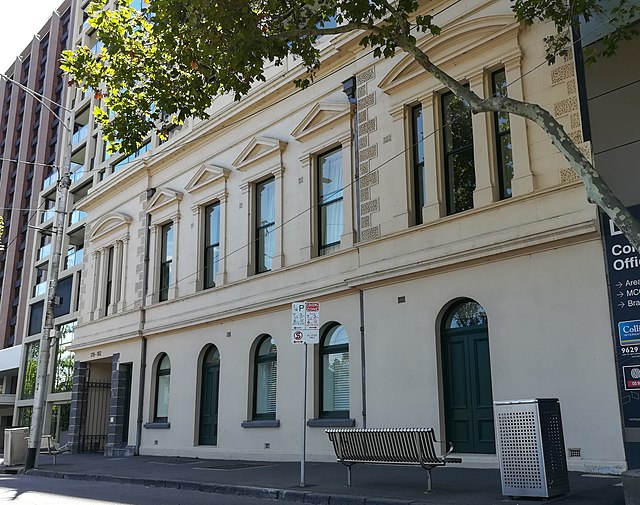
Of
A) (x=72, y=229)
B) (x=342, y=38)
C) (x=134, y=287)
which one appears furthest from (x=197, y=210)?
(x=72, y=229)

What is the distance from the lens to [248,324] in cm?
1923

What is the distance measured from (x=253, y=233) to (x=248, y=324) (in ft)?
8.96

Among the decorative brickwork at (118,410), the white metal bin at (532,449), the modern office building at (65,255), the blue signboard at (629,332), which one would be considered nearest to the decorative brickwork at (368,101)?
the blue signboard at (629,332)

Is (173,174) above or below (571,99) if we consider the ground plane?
above

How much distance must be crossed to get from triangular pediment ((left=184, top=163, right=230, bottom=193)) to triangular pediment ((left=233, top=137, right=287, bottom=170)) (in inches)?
26.0

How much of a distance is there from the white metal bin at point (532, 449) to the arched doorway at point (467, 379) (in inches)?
154

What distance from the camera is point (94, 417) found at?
2688 centimetres

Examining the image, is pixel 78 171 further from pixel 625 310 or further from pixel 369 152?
pixel 625 310

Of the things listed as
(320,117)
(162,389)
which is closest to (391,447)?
(320,117)

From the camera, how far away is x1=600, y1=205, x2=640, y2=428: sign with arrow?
10719 millimetres

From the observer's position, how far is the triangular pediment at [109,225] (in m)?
26.2

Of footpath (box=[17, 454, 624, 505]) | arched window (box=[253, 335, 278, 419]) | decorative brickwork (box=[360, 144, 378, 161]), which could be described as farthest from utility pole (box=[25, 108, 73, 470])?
decorative brickwork (box=[360, 144, 378, 161])

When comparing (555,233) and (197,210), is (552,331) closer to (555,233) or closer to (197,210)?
(555,233)

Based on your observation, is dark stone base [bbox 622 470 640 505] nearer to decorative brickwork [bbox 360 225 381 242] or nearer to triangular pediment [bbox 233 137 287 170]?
decorative brickwork [bbox 360 225 381 242]
